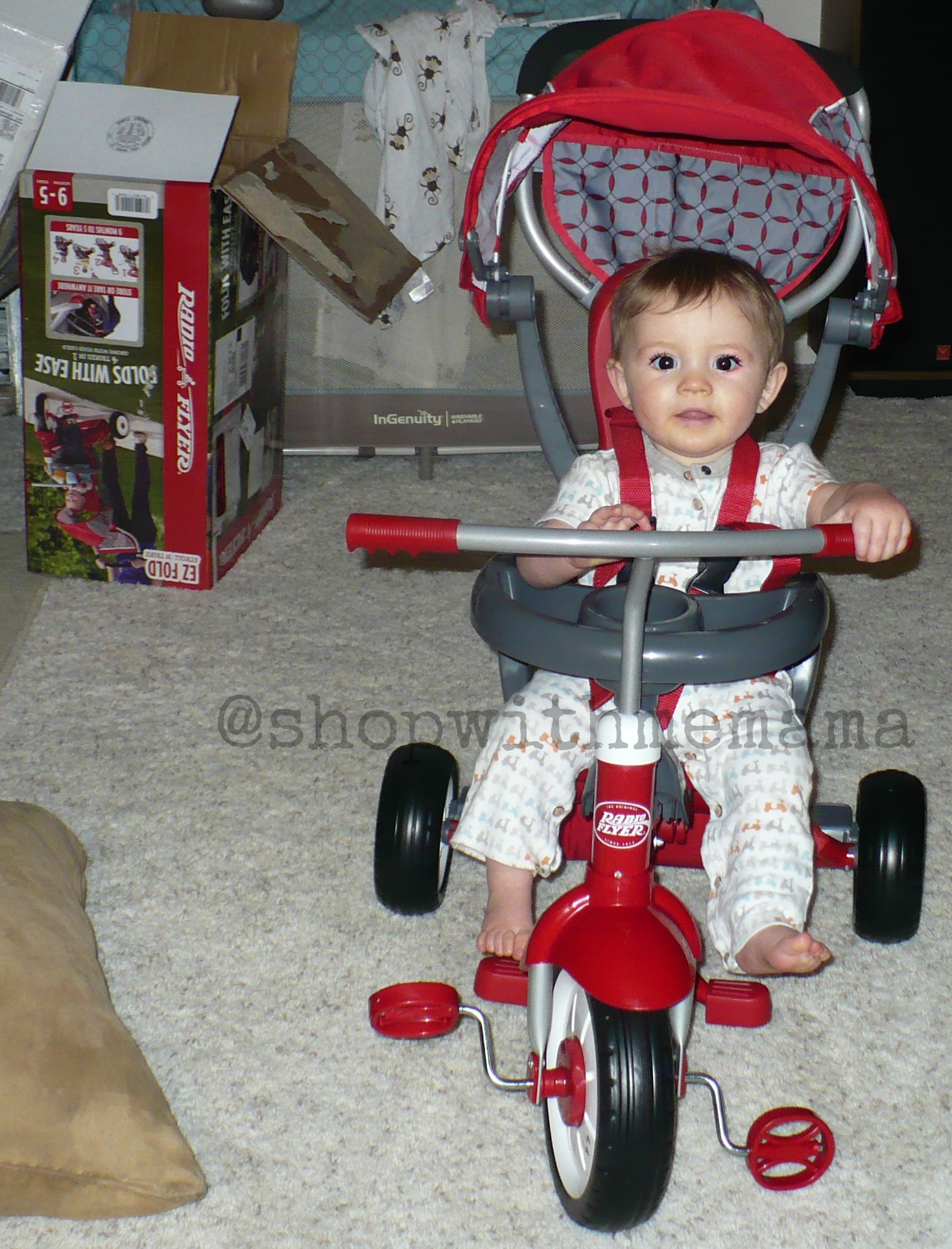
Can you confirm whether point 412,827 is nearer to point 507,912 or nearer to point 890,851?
point 507,912

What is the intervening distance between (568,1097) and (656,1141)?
0.08 m

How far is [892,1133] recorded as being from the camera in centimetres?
92

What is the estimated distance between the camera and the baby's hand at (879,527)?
2.85ft

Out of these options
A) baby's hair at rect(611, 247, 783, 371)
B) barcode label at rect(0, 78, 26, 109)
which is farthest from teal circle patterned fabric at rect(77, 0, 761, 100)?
baby's hair at rect(611, 247, 783, 371)

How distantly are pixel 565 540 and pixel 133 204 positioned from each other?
105cm

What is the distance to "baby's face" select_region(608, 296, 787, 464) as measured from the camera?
1056 millimetres

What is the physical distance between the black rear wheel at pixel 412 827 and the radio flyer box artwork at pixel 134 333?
0.72 m

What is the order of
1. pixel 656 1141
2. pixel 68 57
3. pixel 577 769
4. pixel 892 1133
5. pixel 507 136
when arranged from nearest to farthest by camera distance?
pixel 656 1141 → pixel 892 1133 → pixel 577 769 → pixel 507 136 → pixel 68 57

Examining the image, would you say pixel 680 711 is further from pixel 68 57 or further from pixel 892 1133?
pixel 68 57

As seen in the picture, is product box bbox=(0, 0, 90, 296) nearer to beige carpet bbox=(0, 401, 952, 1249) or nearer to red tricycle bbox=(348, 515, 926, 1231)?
beige carpet bbox=(0, 401, 952, 1249)

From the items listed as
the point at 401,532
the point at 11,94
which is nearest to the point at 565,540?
the point at 401,532

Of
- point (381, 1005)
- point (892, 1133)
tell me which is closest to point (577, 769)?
point (381, 1005)

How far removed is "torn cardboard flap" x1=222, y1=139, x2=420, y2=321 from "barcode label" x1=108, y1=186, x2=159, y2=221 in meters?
0.09

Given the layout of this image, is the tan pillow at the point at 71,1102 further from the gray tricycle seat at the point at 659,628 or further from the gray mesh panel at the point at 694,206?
the gray mesh panel at the point at 694,206
